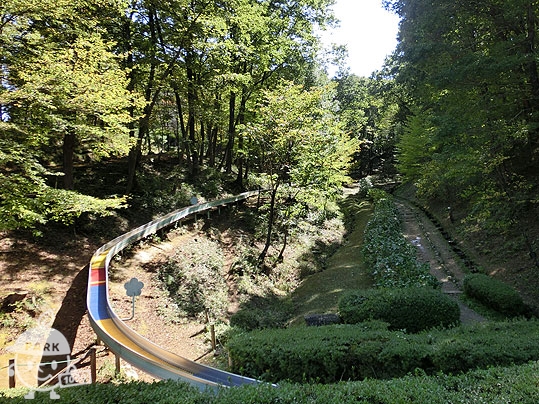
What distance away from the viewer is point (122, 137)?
11.8 meters

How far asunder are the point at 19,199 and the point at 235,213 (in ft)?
43.0

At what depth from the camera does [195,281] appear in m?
11.9

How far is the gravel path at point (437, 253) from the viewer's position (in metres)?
10.7

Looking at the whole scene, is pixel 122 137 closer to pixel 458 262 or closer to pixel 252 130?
pixel 252 130

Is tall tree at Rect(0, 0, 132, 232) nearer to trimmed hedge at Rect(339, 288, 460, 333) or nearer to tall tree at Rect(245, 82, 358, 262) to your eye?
tall tree at Rect(245, 82, 358, 262)

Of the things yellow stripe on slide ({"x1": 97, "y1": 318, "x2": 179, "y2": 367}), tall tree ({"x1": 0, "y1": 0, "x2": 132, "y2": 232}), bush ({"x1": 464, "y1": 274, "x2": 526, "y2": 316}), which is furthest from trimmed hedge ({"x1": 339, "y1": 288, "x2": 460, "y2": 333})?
tall tree ({"x1": 0, "y1": 0, "x2": 132, "y2": 232})

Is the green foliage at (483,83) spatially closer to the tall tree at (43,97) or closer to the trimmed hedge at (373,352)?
the trimmed hedge at (373,352)

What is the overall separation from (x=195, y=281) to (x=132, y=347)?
5198mm

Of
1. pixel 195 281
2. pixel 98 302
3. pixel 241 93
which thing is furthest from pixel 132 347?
pixel 241 93

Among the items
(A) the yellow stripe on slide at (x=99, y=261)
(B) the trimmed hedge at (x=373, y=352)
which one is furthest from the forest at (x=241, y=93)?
(B) the trimmed hedge at (x=373, y=352)

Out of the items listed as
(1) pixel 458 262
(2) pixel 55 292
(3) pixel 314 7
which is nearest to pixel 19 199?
(2) pixel 55 292

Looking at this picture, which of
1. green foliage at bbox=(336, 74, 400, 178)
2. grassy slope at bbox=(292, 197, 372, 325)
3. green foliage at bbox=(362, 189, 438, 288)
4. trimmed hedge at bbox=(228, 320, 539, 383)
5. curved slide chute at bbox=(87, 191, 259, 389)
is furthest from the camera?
green foliage at bbox=(336, 74, 400, 178)

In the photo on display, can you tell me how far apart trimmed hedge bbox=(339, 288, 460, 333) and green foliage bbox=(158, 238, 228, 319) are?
16.5ft

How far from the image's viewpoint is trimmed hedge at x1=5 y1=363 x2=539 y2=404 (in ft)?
11.3
